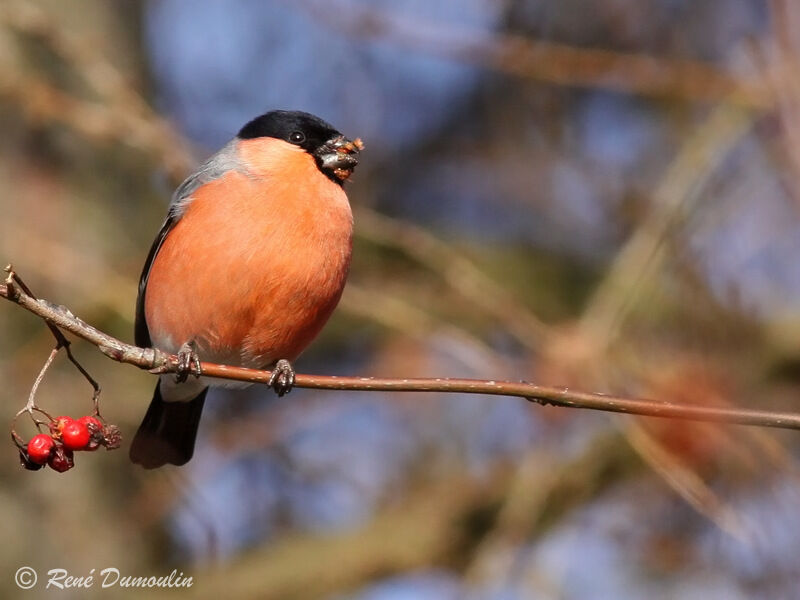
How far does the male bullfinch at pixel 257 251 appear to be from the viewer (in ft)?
13.6

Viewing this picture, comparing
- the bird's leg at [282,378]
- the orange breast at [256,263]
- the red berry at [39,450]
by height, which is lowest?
the red berry at [39,450]

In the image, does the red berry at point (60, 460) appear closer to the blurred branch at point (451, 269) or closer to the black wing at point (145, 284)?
the black wing at point (145, 284)

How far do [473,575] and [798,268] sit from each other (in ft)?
9.01

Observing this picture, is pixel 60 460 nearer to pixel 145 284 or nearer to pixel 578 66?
pixel 145 284

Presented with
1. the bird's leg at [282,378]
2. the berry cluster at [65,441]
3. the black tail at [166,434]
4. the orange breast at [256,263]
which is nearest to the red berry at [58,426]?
the berry cluster at [65,441]

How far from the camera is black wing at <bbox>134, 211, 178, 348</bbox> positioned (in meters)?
4.59

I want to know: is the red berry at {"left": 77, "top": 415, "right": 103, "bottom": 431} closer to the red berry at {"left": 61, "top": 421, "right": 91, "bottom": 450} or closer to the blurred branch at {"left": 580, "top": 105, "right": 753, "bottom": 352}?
the red berry at {"left": 61, "top": 421, "right": 91, "bottom": 450}

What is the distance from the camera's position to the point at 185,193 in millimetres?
4586

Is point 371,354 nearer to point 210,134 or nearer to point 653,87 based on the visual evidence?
point 210,134

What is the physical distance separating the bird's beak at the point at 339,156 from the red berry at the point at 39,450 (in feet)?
5.62

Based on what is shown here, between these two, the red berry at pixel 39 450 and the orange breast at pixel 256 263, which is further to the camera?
the orange breast at pixel 256 263

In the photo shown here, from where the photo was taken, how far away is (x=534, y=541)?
588 centimetres

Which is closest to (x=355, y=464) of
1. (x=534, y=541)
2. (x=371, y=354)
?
(x=371, y=354)

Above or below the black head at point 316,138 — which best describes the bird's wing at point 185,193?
below
